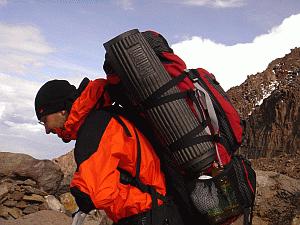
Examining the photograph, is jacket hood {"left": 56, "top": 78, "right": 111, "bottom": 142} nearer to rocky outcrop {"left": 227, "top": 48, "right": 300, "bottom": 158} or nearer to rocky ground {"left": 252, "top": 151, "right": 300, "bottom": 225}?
rocky ground {"left": 252, "top": 151, "right": 300, "bottom": 225}

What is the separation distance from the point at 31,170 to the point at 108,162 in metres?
11.2

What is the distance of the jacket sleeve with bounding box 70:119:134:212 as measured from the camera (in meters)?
3.04

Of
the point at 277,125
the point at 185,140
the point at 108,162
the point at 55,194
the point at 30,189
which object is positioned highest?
the point at 277,125

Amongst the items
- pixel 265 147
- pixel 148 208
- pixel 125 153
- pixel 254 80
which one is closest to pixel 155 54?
pixel 125 153

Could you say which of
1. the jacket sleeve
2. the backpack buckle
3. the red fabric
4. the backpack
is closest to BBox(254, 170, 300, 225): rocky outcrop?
the backpack

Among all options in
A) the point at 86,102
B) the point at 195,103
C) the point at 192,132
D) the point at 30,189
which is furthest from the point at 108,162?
the point at 30,189

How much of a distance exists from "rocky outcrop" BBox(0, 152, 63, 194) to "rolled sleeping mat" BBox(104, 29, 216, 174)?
36.5 feet

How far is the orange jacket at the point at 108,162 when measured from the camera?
3.05 m

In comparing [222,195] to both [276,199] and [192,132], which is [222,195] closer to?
[192,132]

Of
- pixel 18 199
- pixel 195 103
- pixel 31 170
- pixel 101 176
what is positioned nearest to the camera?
pixel 101 176

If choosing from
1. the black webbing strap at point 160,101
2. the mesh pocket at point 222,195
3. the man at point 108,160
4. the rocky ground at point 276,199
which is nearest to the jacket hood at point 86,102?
the man at point 108,160

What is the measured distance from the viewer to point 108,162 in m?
3.08

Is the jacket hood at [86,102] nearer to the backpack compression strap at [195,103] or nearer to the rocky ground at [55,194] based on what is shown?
the backpack compression strap at [195,103]

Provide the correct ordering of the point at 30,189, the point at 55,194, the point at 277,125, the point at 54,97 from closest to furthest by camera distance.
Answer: the point at 54,97 → the point at 30,189 → the point at 55,194 → the point at 277,125
